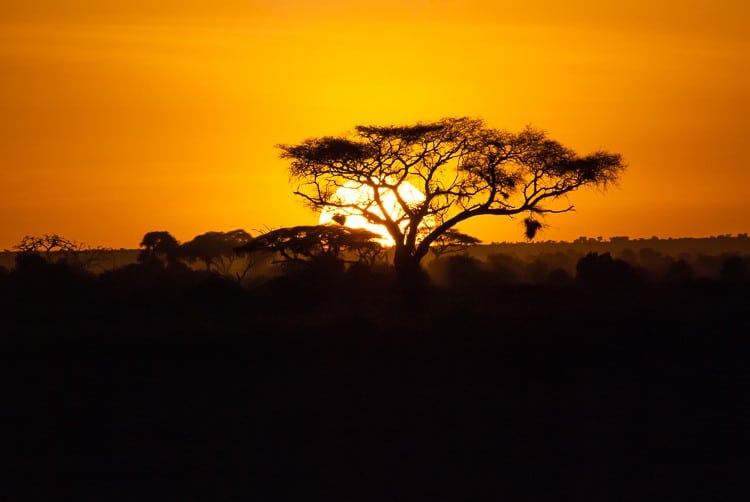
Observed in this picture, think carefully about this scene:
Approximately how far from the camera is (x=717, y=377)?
28516 millimetres

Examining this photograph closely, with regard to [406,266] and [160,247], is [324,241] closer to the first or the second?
[406,266]

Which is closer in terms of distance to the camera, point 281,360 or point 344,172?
point 281,360

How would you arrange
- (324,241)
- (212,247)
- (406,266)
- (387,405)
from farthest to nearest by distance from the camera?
1. (212,247)
2. (324,241)
3. (406,266)
4. (387,405)

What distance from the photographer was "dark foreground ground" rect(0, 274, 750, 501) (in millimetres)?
20156

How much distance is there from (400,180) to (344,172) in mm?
2806

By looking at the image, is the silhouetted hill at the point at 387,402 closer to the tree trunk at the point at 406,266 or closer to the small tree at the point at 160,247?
the tree trunk at the point at 406,266

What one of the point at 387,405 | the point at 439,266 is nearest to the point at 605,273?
the point at 439,266

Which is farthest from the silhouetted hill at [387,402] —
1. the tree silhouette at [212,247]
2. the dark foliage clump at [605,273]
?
the tree silhouette at [212,247]

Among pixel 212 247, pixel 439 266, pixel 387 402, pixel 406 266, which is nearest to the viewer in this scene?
pixel 387 402

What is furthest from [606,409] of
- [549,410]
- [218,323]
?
[218,323]

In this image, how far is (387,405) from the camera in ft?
84.9

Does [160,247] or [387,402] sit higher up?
[160,247]

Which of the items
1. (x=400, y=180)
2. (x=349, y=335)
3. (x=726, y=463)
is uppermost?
(x=400, y=180)

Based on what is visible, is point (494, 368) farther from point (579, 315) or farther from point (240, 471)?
point (240, 471)
